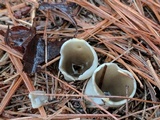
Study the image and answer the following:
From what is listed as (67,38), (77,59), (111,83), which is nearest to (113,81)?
(111,83)

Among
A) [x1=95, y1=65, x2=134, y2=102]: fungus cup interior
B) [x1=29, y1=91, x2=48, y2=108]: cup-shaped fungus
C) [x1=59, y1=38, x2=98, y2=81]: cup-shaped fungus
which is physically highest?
[x1=59, y1=38, x2=98, y2=81]: cup-shaped fungus

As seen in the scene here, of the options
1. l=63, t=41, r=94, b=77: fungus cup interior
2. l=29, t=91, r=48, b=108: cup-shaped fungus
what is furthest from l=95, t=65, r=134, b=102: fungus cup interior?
l=29, t=91, r=48, b=108: cup-shaped fungus

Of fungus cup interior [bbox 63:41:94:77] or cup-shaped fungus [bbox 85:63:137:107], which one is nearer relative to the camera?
cup-shaped fungus [bbox 85:63:137:107]

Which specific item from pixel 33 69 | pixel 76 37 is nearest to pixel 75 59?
pixel 76 37

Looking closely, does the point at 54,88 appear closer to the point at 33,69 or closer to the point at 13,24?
the point at 33,69

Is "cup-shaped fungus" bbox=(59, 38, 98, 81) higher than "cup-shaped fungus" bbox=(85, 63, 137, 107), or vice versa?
"cup-shaped fungus" bbox=(59, 38, 98, 81)

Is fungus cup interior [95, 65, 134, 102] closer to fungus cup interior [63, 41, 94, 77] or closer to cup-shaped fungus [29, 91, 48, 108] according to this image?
fungus cup interior [63, 41, 94, 77]

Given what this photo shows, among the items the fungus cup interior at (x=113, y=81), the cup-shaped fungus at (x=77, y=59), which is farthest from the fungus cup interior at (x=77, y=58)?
the fungus cup interior at (x=113, y=81)
